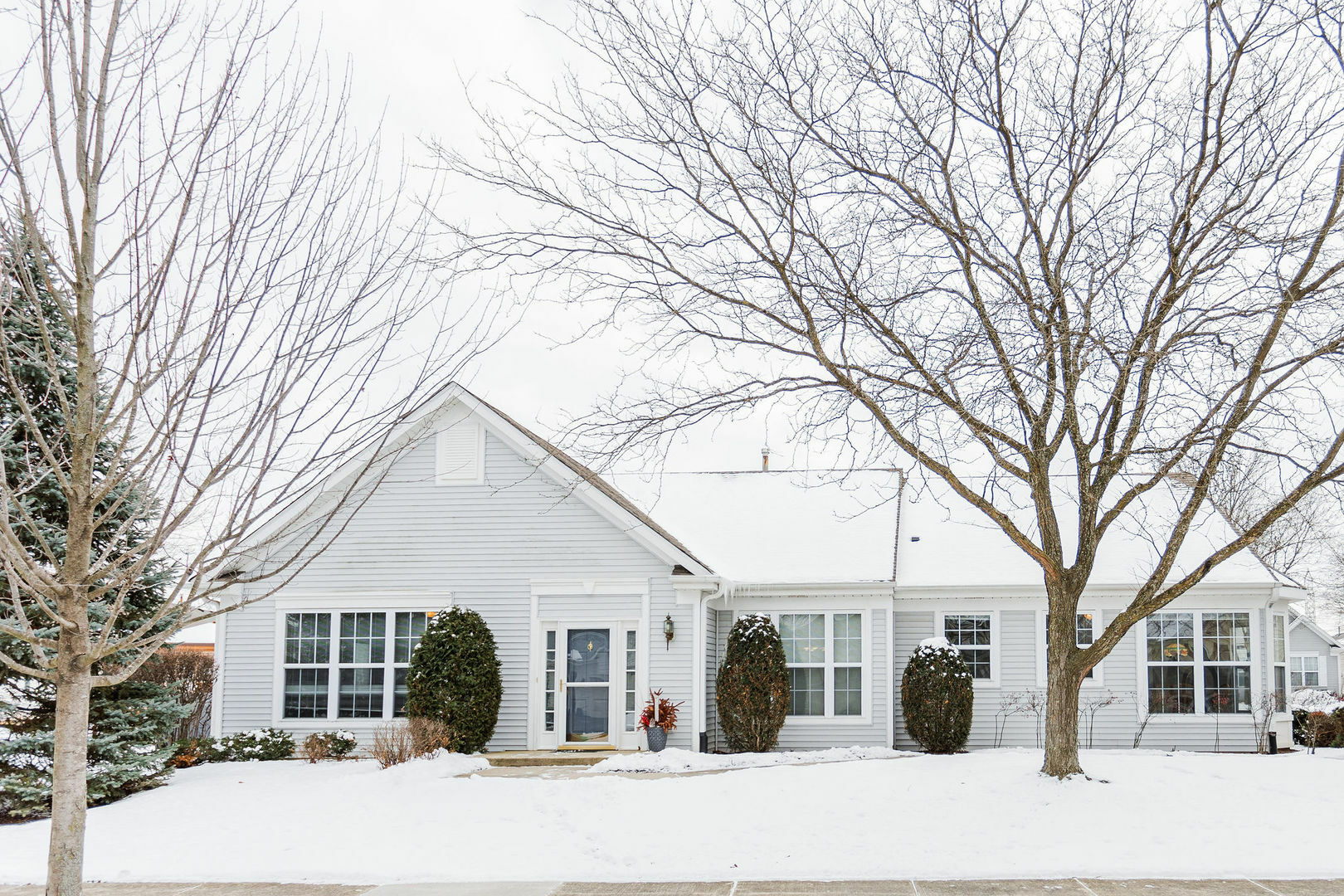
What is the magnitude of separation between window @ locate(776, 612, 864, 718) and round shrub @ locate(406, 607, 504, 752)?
482 cm

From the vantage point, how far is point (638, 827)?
448 inches

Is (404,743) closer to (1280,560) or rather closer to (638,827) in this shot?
(638,827)

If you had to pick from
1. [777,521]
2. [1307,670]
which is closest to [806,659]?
[777,521]

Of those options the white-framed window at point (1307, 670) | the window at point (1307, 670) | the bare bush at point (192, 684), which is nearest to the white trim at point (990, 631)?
the bare bush at point (192, 684)

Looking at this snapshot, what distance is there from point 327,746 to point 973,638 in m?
10.2

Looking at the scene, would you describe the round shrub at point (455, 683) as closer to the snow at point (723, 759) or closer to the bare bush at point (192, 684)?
the snow at point (723, 759)

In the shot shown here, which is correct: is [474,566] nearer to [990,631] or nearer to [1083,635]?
[990,631]

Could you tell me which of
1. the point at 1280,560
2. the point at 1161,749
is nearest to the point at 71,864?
the point at 1161,749

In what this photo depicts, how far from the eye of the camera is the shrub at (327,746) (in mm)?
15977

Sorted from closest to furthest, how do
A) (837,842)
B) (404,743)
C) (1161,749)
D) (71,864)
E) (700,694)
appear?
(71,864) → (837,842) → (404,743) → (700,694) → (1161,749)

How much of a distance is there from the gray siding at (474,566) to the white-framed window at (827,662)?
2.30 m

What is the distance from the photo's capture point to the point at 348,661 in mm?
17484

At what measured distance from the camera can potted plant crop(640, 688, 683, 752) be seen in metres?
16.2

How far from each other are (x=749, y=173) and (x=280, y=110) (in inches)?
262
